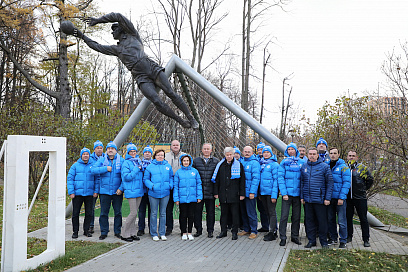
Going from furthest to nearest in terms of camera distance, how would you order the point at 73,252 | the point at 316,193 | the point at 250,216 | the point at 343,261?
the point at 250,216 → the point at 316,193 → the point at 73,252 → the point at 343,261

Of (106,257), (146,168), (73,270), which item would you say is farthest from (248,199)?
(73,270)

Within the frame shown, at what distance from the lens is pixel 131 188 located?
5887mm

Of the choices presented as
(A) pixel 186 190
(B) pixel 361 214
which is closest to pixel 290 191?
(B) pixel 361 214

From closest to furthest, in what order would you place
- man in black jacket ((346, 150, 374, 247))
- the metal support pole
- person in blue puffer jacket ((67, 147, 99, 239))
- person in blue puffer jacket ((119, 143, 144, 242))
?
man in black jacket ((346, 150, 374, 247)) < person in blue puffer jacket ((119, 143, 144, 242)) < person in blue puffer jacket ((67, 147, 99, 239)) < the metal support pole

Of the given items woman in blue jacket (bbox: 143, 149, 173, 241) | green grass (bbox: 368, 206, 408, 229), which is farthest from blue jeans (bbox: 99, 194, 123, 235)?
green grass (bbox: 368, 206, 408, 229)

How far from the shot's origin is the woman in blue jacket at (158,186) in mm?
5934

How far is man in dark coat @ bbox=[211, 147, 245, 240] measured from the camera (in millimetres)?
6070

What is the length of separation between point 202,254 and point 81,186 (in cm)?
248

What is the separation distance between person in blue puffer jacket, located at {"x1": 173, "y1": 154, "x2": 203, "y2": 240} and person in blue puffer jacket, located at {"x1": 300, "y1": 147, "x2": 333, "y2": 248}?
1809 millimetres

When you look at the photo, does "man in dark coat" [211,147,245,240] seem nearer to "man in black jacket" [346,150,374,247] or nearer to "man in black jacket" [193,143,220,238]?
"man in black jacket" [193,143,220,238]

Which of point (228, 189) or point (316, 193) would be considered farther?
point (228, 189)

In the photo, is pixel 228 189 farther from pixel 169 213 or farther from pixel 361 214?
pixel 361 214

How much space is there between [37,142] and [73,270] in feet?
5.41

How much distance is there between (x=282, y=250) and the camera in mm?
5320
